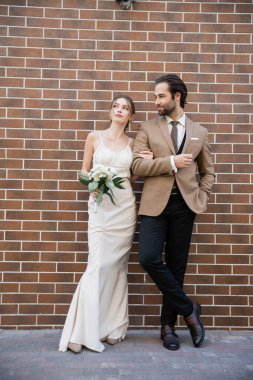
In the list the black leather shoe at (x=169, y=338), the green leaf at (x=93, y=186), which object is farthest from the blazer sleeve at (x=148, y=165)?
the black leather shoe at (x=169, y=338)

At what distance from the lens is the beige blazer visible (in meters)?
3.97

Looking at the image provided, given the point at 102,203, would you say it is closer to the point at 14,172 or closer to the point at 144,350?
the point at 14,172

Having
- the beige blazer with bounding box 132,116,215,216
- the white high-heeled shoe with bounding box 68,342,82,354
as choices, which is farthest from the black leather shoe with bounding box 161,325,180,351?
the beige blazer with bounding box 132,116,215,216

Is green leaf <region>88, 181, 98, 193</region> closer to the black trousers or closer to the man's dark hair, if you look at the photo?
the black trousers

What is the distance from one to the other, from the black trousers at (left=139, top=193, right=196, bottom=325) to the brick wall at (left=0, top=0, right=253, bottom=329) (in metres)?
0.47

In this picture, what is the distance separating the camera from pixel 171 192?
4.03 metres

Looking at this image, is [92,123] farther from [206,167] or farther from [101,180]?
[206,167]

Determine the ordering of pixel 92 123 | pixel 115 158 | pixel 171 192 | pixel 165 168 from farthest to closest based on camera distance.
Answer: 1. pixel 92 123
2. pixel 115 158
3. pixel 171 192
4. pixel 165 168

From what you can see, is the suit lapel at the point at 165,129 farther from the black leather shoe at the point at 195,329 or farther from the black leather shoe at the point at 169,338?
the black leather shoe at the point at 169,338

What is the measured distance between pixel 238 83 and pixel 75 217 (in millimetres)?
2095

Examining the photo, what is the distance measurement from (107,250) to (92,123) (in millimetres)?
1283

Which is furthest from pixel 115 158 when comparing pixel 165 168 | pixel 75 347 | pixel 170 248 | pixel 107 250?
pixel 75 347

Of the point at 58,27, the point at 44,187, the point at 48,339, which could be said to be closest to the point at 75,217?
the point at 44,187

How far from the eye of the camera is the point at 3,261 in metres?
4.54
